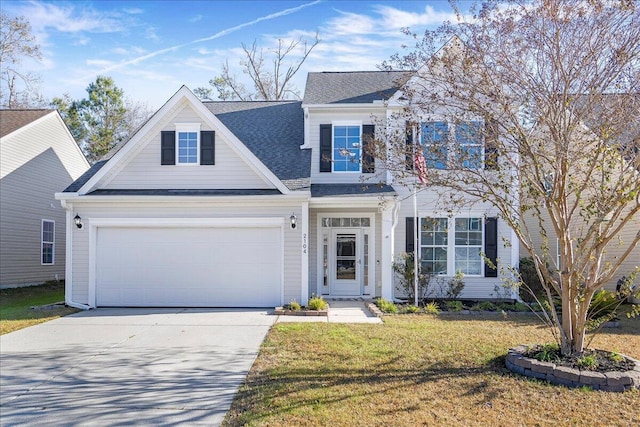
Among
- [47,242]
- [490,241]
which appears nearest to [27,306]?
[47,242]

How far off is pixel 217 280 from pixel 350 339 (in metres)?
5.16

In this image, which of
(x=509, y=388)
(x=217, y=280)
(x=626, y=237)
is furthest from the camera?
(x=626, y=237)

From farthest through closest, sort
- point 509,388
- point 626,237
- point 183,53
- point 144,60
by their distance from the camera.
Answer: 1. point 144,60
2. point 183,53
3. point 626,237
4. point 509,388

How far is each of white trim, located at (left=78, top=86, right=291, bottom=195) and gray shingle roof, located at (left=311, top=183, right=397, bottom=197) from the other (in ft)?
4.76

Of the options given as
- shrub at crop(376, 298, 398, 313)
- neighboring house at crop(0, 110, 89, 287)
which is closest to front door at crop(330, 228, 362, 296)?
shrub at crop(376, 298, 398, 313)

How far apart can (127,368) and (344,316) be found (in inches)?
209

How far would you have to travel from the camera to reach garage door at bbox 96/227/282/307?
504 inches

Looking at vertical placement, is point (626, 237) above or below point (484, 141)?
below

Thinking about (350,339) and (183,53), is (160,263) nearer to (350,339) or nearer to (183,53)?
(350,339)

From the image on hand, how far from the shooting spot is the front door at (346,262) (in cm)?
1441

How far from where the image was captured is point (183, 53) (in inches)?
663

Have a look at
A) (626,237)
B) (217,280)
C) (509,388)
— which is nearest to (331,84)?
(217,280)

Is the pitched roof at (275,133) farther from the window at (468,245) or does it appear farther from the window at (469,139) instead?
the window at (469,139)

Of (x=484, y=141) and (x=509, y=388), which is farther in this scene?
(x=484, y=141)
